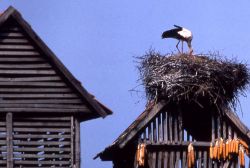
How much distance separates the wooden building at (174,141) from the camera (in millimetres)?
26906

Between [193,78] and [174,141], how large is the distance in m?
1.85

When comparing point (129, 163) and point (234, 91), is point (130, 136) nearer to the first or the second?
point (129, 163)

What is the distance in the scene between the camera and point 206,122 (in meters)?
28.9

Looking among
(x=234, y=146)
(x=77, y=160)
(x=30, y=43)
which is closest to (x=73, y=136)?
(x=77, y=160)

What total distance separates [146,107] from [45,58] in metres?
4.08

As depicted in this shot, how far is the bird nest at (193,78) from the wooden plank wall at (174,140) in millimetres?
581

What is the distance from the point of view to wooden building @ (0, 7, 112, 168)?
82.2 ft

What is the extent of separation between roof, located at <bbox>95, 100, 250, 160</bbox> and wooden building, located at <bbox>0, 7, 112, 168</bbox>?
5.01 feet

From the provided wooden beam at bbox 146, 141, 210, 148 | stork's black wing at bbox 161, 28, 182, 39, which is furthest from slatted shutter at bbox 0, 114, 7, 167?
stork's black wing at bbox 161, 28, 182, 39

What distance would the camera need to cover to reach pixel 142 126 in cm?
2670

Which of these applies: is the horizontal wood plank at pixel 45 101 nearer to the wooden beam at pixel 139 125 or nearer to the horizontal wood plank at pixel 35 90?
the horizontal wood plank at pixel 35 90

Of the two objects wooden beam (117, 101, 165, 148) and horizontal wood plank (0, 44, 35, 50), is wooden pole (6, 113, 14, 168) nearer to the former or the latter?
horizontal wood plank (0, 44, 35, 50)

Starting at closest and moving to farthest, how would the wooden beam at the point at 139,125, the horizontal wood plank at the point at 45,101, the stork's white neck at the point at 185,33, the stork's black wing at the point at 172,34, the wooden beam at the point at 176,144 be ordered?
1. the horizontal wood plank at the point at 45,101
2. the wooden beam at the point at 139,125
3. the wooden beam at the point at 176,144
4. the stork's black wing at the point at 172,34
5. the stork's white neck at the point at 185,33

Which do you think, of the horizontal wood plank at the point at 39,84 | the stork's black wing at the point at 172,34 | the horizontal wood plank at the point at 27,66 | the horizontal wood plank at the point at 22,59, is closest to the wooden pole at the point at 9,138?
the horizontal wood plank at the point at 39,84
